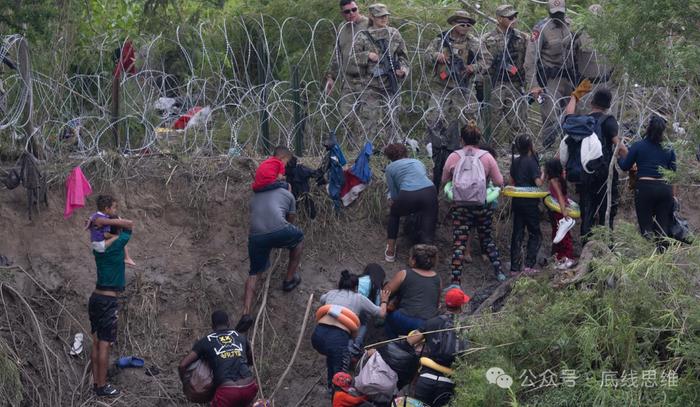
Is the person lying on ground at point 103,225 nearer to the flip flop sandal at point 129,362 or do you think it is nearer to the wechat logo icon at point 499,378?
the flip flop sandal at point 129,362

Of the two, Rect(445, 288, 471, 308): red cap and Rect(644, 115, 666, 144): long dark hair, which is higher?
Rect(644, 115, 666, 144): long dark hair

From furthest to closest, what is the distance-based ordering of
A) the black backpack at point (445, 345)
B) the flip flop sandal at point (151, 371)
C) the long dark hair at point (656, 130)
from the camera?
the flip flop sandal at point (151, 371), the long dark hair at point (656, 130), the black backpack at point (445, 345)

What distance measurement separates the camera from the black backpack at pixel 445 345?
8.56 meters

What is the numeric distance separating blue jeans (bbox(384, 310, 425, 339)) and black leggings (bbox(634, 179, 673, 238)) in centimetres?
213

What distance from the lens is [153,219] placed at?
37.1 ft

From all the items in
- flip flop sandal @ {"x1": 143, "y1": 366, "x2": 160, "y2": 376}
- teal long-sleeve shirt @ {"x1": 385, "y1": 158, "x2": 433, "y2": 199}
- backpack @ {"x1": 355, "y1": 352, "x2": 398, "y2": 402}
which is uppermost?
teal long-sleeve shirt @ {"x1": 385, "y1": 158, "x2": 433, "y2": 199}

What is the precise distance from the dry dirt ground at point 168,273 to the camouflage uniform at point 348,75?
81 cm

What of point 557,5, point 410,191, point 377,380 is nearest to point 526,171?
point 410,191

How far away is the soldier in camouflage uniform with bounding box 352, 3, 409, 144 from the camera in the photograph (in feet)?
38.8

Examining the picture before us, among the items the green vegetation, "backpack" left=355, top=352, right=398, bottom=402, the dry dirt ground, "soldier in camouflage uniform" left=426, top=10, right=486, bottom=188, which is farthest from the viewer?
"soldier in camouflage uniform" left=426, top=10, right=486, bottom=188

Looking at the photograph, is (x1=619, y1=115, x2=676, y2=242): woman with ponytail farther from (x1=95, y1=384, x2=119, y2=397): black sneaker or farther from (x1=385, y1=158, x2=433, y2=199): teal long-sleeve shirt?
(x1=95, y1=384, x2=119, y2=397): black sneaker


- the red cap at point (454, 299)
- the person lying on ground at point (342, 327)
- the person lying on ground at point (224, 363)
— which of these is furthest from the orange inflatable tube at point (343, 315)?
the red cap at point (454, 299)

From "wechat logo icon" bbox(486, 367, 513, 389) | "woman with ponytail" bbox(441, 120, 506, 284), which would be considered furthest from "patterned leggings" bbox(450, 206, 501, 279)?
"wechat logo icon" bbox(486, 367, 513, 389)

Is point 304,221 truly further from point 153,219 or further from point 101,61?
point 101,61
